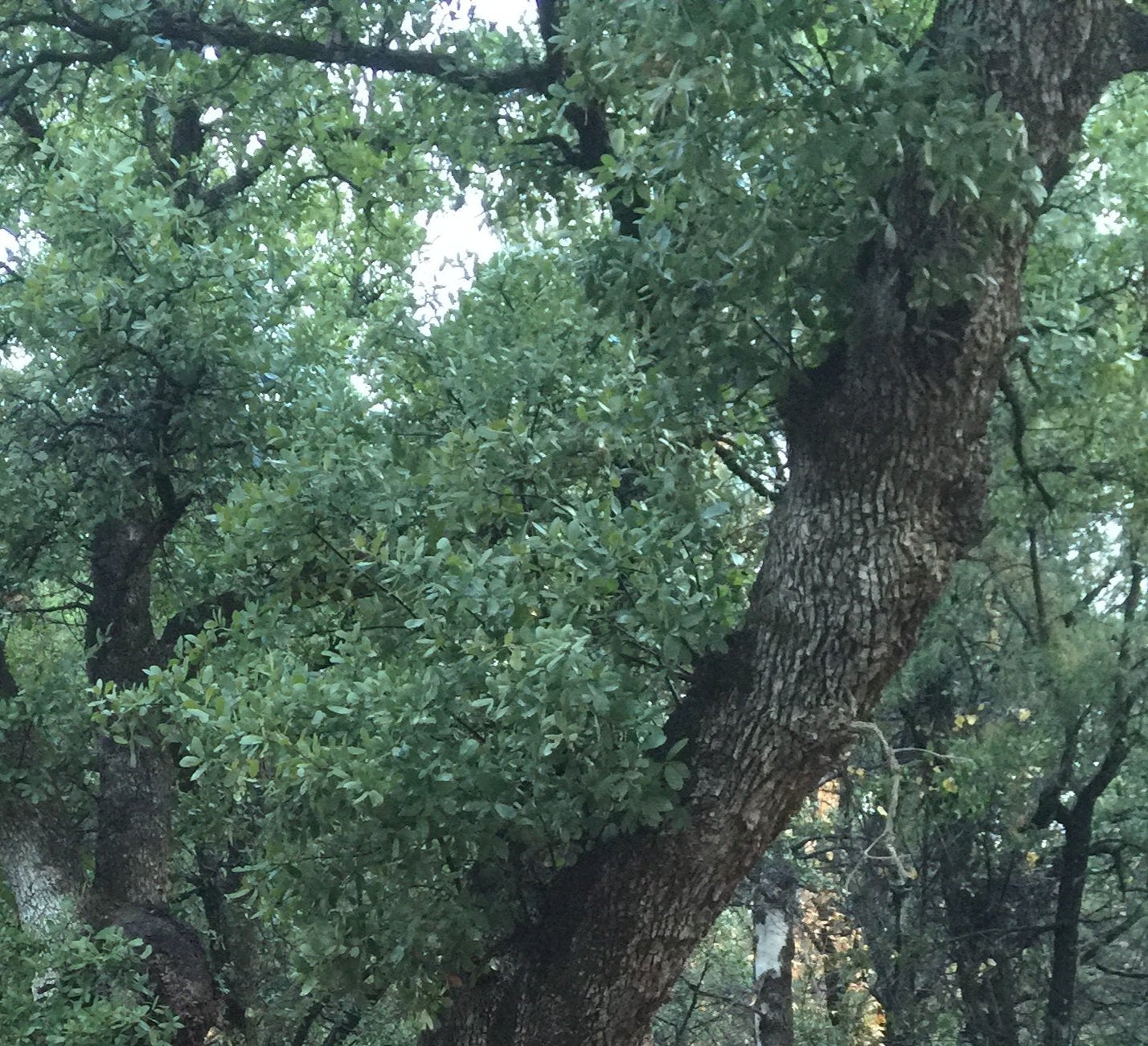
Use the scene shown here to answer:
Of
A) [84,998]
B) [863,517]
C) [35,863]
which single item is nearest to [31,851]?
[35,863]

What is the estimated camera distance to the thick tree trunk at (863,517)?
463 cm

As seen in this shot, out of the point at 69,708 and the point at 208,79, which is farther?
the point at 69,708

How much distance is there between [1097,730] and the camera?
37.2 ft

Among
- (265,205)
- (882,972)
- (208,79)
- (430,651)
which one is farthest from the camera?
(882,972)

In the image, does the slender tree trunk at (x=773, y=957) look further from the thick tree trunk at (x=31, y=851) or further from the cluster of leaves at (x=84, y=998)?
the thick tree trunk at (x=31, y=851)

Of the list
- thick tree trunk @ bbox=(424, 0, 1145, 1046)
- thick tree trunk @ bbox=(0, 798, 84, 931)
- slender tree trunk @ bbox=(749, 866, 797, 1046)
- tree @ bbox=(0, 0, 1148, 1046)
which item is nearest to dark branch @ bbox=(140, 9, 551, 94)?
tree @ bbox=(0, 0, 1148, 1046)

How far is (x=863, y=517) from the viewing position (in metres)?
4.75

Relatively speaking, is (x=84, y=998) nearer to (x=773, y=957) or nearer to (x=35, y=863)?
(x=35, y=863)

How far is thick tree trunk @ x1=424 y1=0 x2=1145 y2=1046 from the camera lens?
463 cm

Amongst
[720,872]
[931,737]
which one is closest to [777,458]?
[720,872]

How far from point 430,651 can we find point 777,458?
329 centimetres

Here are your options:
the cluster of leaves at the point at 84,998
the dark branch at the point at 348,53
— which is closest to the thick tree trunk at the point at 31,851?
the cluster of leaves at the point at 84,998

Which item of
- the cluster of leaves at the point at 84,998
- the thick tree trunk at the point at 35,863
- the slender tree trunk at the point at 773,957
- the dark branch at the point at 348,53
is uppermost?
the dark branch at the point at 348,53

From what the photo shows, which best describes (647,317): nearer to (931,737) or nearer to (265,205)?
(265,205)
